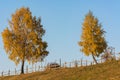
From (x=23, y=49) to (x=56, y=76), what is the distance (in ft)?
66.2

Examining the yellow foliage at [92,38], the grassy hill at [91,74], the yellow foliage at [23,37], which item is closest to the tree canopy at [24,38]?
the yellow foliage at [23,37]

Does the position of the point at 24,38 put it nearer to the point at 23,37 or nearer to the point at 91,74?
the point at 23,37

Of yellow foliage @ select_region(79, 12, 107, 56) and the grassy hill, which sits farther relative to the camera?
yellow foliage @ select_region(79, 12, 107, 56)

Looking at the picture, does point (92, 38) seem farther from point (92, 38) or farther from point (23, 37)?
point (23, 37)

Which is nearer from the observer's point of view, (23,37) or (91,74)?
(91,74)

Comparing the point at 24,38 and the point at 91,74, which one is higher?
the point at 24,38

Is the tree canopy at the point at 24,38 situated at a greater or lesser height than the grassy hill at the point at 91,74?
greater

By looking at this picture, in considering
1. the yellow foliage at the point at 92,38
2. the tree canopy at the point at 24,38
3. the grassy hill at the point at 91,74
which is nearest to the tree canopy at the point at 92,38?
the yellow foliage at the point at 92,38

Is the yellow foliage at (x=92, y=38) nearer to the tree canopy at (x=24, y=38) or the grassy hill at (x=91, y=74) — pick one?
the tree canopy at (x=24, y=38)

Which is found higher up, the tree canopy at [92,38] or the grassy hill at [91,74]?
the tree canopy at [92,38]

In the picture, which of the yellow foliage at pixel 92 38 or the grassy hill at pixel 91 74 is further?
the yellow foliage at pixel 92 38

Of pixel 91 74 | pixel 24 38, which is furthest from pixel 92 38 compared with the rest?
pixel 91 74

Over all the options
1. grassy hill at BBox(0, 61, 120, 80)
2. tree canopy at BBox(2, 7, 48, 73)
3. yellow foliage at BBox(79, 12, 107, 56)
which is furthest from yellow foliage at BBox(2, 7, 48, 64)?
grassy hill at BBox(0, 61, 120, 80)

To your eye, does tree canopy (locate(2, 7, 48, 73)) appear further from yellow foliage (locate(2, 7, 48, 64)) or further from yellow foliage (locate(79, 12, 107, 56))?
yellow foliage (locate(79, 12, 107, 56))
